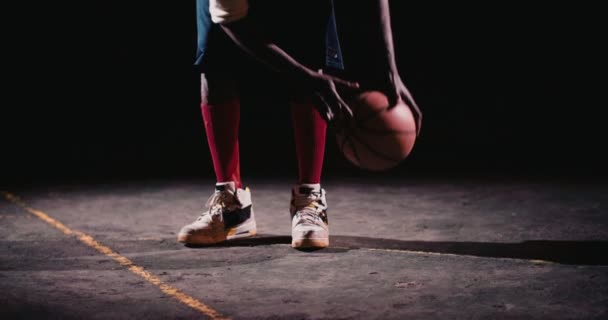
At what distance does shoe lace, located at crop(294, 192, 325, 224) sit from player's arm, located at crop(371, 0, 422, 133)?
25.4 inches

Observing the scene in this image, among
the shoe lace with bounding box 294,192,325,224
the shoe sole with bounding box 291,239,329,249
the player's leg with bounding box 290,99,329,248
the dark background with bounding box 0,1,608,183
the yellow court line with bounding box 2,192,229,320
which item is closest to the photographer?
the yellow court line with bounding box 2,192,229,320

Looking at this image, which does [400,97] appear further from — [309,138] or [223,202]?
[223,202]

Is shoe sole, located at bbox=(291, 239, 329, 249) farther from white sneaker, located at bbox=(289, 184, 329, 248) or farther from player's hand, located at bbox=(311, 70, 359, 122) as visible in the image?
player's hand, located at bbox=(311, 70, 359, 122)

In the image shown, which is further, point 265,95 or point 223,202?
point 265,95

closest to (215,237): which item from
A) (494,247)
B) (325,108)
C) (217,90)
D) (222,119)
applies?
(222,119)

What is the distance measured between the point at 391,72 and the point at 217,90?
2.92 ft

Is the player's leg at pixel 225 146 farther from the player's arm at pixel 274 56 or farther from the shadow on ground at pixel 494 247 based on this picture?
the player's arm at pixel 274 56

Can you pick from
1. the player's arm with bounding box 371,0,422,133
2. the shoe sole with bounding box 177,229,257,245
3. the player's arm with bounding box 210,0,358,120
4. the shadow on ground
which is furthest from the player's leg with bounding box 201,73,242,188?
the player's arm with bounding box 371,0,422,133

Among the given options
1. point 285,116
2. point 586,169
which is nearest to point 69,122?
Answer: point 285,116

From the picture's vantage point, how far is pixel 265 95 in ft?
45.3

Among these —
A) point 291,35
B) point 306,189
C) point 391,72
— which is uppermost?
point 291,35

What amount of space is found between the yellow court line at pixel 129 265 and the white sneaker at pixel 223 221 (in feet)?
1.19

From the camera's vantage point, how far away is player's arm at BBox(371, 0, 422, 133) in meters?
3.95

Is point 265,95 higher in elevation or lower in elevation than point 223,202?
higher
